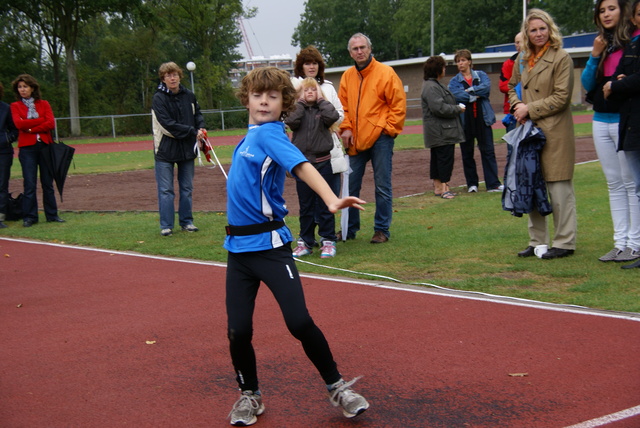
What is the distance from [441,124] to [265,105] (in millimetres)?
8289

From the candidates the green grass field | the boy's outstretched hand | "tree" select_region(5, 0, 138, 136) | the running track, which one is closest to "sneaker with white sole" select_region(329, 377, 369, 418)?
the boy's outstretched hand

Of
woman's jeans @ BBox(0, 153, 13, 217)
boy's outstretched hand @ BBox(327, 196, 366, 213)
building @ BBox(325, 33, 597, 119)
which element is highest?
building @ BBox(325, 33, 597, 119)

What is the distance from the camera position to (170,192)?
32.8 feet

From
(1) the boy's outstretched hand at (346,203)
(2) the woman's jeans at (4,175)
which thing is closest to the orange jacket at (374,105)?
(1) the boy's outstretched hand at (346,203)

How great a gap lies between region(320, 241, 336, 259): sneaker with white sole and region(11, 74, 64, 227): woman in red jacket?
5624 millimetres

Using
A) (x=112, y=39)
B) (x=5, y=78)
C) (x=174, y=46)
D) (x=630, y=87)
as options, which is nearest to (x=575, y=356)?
(x=630, y=87)

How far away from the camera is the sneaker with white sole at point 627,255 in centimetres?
698

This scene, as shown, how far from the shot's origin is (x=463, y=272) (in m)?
7.09

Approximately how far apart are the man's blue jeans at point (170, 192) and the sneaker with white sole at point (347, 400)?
640cm

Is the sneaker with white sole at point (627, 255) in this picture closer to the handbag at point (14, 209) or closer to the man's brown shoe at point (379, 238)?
the man's brown shoe at point (379, 238)

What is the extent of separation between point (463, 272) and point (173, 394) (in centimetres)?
355

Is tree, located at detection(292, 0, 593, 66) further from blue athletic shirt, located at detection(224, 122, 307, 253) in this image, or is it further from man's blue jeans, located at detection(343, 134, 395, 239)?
blue athletic shirt, located at detection(224, 122, 307, 253)

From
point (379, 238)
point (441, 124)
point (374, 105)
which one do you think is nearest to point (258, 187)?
point (374, 105)

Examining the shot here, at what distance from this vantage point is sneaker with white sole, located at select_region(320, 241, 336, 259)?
806 cm
